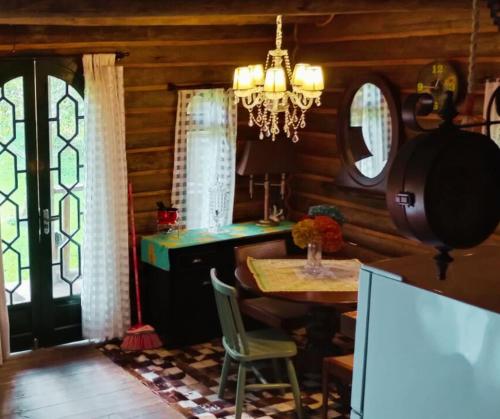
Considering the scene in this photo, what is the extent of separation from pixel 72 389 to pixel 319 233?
78.2 inches

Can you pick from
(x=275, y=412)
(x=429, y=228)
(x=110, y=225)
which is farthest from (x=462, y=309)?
(x=110, y=225)

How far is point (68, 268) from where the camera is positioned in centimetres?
609

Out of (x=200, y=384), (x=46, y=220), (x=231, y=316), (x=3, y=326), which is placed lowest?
(x=200, y=384)

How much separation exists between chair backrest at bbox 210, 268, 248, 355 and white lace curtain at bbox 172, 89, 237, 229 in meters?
1.68

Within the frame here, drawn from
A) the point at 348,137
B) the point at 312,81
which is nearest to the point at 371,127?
the point at 348,137

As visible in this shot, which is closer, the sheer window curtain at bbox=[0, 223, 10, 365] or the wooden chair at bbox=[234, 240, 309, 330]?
the wooden chair at bbox=[234, 240, 309, 330]

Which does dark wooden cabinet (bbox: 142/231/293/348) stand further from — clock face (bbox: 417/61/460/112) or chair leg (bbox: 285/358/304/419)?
clock face (bbox: 417/61/460/112)

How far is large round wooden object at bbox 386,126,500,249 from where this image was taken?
1.46m

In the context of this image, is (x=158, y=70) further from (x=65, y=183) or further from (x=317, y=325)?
(x=317, y=325)

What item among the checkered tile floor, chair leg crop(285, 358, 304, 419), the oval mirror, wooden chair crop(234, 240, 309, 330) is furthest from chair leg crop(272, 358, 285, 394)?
the oval mirror

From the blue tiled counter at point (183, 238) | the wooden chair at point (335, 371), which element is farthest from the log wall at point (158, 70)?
the wooden chair at point (335, 371)

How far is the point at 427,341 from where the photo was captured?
1.58 metres

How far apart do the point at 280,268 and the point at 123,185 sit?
56.5 inches

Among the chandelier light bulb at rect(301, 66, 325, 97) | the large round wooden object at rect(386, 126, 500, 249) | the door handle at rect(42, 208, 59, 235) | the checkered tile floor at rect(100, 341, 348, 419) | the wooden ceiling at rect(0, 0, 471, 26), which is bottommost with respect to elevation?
the checkered tile floor at rect(100, 341, 348, 419)
